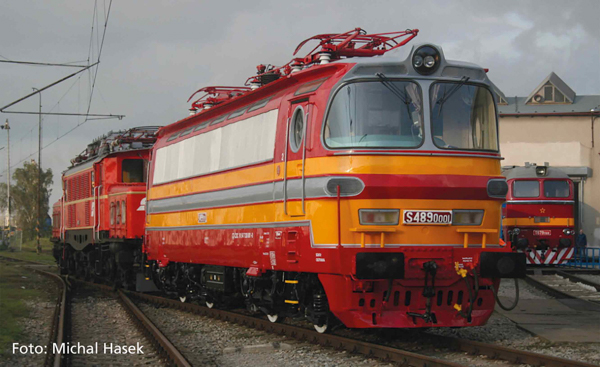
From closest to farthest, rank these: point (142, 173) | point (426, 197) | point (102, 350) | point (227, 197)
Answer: point (426, 197) → point (102, 350) → point (227, 197) → point (142, 173)

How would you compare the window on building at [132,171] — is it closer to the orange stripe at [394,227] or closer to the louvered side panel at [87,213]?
the louvered side panel at [87,213]

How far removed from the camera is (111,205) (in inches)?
826

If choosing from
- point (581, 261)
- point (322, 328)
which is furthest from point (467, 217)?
point (581, 261)

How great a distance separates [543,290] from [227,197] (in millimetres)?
9518

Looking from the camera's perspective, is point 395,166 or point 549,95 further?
point 549,95

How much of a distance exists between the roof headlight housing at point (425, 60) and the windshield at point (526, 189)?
16.6 m

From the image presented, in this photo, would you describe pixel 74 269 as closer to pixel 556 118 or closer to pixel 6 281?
pixel 6 281

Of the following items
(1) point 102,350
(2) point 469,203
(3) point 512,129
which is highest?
(3) point 512,129

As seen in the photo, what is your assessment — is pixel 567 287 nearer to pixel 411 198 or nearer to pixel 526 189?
pixel 526 189

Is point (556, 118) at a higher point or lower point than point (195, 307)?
higher

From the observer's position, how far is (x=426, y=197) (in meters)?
9.73

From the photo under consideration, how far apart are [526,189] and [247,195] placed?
51.9ft

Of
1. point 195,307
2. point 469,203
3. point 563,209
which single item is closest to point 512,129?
point 563,209

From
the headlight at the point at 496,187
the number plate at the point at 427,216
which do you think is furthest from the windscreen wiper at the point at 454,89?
the number plate at the point at 427,216
